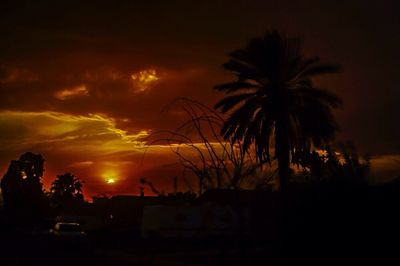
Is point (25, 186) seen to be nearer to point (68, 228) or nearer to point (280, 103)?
point (68, 228)

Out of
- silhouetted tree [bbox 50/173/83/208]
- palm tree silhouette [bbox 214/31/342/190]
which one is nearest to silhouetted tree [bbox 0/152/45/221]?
silhouetted tree [bbox 50/173/83/208]

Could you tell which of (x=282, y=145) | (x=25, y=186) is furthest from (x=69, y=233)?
(x=25, y=186)

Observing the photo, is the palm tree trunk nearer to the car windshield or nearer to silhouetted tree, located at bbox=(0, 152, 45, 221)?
the car windshield

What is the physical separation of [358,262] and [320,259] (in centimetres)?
86

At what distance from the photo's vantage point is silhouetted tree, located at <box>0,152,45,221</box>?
372 feet

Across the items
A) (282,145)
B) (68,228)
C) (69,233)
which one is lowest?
(69,233)

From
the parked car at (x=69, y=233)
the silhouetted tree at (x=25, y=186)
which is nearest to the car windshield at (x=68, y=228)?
the parked car at (x=69, y=233)

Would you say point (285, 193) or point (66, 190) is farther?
point (66, 190)

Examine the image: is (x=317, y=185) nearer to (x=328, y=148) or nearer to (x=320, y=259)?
(x=320, y=259)

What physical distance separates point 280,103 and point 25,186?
100408mm

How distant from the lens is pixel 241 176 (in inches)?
634

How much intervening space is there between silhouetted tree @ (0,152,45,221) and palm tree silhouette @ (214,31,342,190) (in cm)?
8706

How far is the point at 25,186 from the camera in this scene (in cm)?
11806

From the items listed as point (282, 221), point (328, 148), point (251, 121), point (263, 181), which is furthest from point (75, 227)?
point (282, 221)
